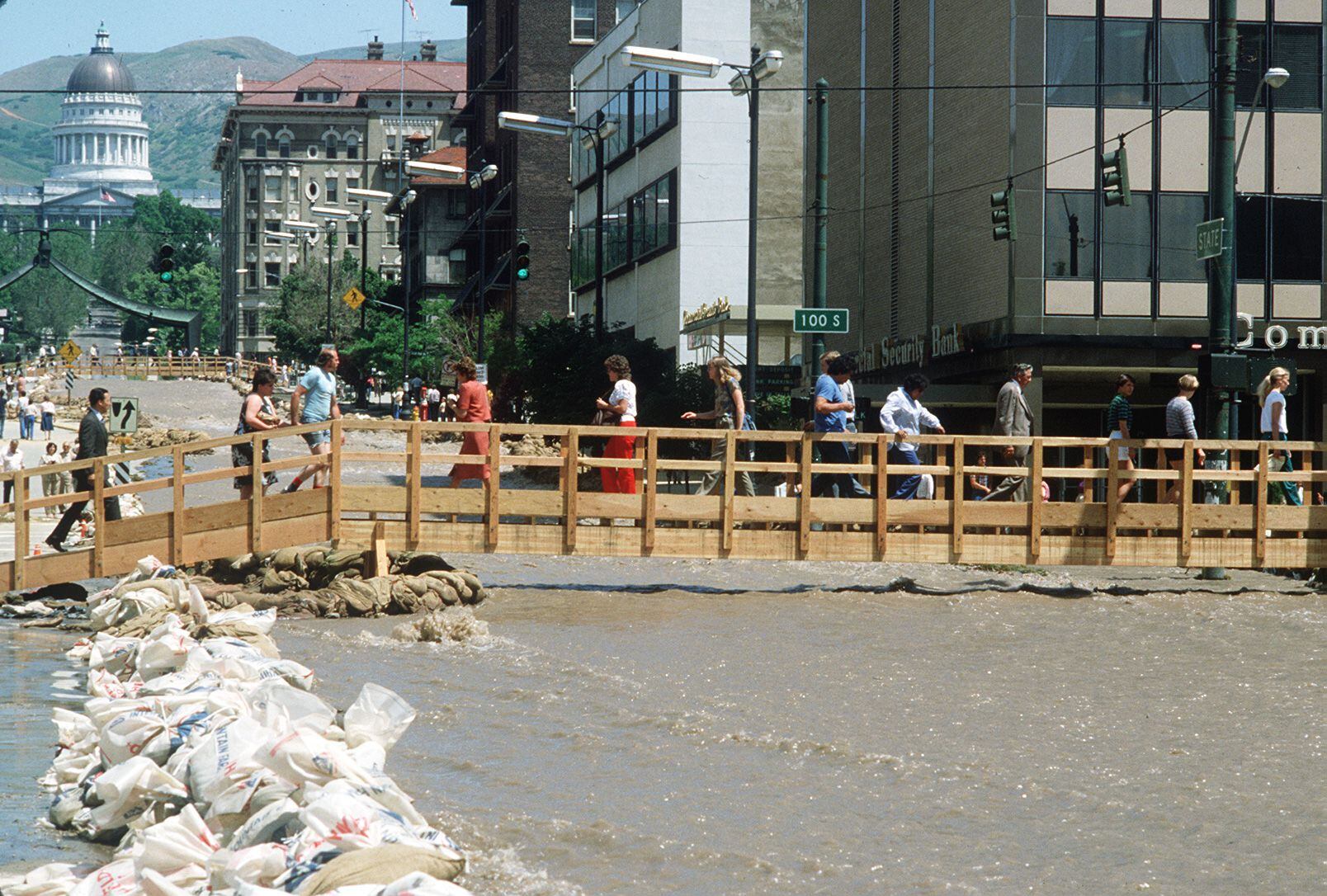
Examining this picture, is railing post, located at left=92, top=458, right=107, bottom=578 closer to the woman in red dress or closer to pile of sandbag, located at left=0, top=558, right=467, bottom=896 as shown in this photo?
the woman in red dress

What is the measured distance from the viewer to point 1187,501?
16766 millimetres

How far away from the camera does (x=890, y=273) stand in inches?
1545

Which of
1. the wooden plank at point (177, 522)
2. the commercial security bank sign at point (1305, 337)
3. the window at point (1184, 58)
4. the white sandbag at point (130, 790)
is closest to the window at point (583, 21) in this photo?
the window at point (1184, 58)

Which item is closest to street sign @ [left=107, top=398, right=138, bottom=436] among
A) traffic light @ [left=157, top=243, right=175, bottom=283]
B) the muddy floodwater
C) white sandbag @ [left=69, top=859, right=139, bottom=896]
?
the muddy floodwater

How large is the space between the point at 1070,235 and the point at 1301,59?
576 cm

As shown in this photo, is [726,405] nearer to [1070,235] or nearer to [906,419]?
[906,419]

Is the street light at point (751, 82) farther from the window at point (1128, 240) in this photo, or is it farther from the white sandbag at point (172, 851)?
the white sandbag at point (172, 851)

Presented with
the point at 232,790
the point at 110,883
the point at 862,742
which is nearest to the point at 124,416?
the point at 862,742

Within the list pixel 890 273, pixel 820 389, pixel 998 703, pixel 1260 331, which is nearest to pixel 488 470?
pixel 820 389

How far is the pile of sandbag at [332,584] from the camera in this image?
15.0m

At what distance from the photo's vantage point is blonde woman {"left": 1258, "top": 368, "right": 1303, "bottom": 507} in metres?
17.9

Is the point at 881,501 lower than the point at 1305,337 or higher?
lower

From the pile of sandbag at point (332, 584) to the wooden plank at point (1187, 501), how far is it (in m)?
6.88

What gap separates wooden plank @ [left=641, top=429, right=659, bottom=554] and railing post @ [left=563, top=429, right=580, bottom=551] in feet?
2.14
